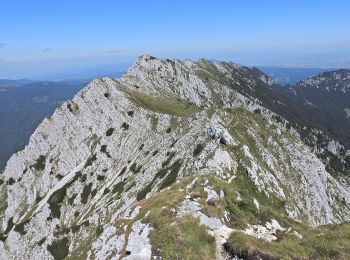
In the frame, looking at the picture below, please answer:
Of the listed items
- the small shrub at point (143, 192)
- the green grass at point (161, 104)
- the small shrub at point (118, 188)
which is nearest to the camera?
the small shrub at point (143, 192)

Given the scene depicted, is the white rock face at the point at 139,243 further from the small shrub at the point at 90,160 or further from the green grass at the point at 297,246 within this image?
the small shrub at the point at 90,160

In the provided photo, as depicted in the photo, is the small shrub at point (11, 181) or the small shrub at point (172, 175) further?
the small shrub at point (11, 181)

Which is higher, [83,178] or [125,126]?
[125,126]

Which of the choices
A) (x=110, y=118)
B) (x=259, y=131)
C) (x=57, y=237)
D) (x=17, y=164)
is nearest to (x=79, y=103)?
(x=110, y=118)

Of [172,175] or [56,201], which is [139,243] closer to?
[172,175]

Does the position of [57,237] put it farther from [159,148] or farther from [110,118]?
[110,118]

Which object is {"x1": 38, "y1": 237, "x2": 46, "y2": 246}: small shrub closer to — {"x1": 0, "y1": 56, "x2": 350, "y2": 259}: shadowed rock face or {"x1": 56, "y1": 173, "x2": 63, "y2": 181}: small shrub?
{"x1": 0, "y1": 56, "x2": 350, "y2": 259}: shadowed rock face

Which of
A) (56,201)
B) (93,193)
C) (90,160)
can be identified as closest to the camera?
(93,193)

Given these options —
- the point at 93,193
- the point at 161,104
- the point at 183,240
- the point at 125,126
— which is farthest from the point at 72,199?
the point at 183,240

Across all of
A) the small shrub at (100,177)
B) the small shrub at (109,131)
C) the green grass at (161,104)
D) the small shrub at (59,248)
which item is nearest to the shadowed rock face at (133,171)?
the small shrub at (59,248)
